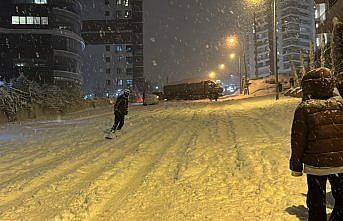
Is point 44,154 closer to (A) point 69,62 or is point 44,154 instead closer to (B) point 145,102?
(B) point 145,102

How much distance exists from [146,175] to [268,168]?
7.64ft

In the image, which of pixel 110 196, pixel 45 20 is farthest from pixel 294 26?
pixel 110 196

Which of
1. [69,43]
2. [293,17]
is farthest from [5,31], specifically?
[293,17]

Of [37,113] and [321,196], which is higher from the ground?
[37,113]

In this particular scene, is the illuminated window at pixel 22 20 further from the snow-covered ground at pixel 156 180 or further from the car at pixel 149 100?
the snow-covered ground at pixel 156 180

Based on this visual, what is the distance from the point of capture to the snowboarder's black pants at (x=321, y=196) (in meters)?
4.05

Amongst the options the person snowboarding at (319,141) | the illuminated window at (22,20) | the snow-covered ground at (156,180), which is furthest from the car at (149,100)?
the person snowboarding at (319,141)

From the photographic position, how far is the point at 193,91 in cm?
5478

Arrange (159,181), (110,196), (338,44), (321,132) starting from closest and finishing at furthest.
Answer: (321,132)
(110,196)
(159,181)
(338,44)

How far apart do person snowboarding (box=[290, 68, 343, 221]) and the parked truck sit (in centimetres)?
4295

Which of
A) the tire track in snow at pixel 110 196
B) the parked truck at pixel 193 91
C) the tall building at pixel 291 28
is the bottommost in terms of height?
the tire track in snow at pixel 110 196

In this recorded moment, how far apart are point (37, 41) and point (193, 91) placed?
96.1 feet

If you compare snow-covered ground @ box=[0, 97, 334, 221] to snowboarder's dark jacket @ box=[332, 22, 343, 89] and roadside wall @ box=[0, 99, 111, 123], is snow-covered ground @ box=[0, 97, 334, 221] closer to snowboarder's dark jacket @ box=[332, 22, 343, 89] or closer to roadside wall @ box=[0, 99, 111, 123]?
snowboarder's dark jacket @ box=[332, 22, 343, 89]

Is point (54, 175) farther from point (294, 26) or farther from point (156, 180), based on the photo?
point (294, 26)
